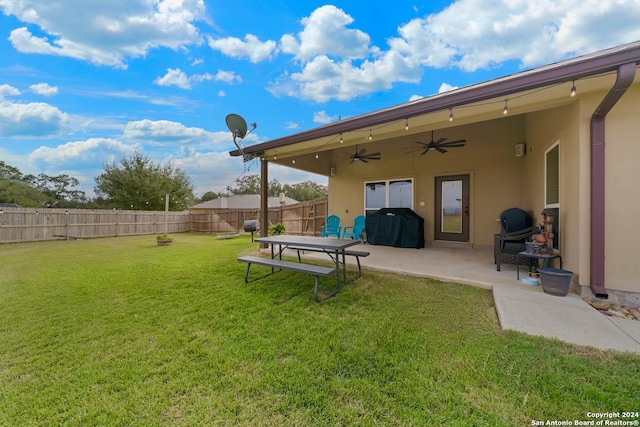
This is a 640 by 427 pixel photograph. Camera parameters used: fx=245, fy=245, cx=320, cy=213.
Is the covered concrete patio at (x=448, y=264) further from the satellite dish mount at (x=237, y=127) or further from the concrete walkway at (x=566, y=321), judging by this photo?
the satellite dish mount at (x=237, y=127)

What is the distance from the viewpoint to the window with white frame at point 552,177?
3557 millimetres

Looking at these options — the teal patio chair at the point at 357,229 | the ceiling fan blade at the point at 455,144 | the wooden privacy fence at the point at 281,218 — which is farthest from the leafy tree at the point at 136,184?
the ceiling fan blade at the point at 455,144

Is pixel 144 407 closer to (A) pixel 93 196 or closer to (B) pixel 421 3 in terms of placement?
(B) pixel 421 3

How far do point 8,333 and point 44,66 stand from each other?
9.98m

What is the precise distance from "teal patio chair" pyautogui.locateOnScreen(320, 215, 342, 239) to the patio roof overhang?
269 centimetres

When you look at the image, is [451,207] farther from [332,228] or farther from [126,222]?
[126,222]

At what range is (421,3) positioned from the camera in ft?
20.4

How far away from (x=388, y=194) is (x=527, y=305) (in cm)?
490

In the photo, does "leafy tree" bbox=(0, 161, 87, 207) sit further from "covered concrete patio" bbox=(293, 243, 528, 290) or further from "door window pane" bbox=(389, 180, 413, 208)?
"door window pane" bbox=(389, 180, 413, 208)

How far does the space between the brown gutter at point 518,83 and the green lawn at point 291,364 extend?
2415mm

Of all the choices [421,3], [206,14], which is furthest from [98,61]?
[421,3]

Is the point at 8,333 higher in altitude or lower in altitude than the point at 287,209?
lower

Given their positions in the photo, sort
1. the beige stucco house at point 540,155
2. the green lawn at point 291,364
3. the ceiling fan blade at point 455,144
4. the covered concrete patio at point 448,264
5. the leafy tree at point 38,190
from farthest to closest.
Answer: the leafy tree at point 38,190
the ceiling fan blade at point 455,144
the covered concrete patio at point 448,264
the beige stucco house at point 540,155
the green lawn at point 291,364

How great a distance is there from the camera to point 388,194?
7.27 m
